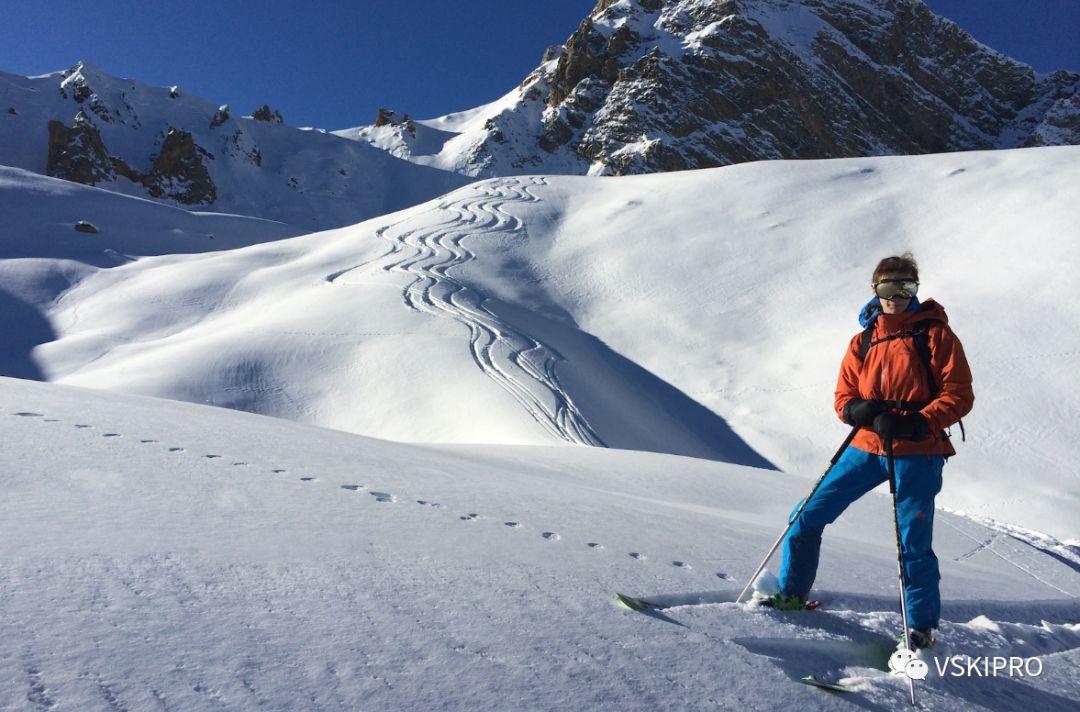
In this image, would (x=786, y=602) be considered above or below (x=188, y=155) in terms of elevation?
below

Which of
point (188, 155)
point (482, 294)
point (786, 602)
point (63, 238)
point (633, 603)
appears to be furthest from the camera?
point (188, 155)

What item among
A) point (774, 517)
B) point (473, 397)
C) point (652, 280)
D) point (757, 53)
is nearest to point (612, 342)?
point (652, 280)

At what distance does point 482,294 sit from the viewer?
14625 millimetres

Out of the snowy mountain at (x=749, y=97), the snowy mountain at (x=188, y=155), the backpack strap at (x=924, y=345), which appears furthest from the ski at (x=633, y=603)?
the snowy mountain at (x=749, y=97)

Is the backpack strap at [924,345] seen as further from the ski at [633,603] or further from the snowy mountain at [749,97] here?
the snowy mountain at [749,97]

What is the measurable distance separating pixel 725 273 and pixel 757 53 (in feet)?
257

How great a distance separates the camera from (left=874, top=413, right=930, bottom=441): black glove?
93.8 inches

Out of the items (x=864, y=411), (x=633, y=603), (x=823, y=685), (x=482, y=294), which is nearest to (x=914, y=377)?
(x=864, y=411)

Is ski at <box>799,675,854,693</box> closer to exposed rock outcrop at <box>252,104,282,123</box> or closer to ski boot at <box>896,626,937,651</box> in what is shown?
ski boot at <box>896,626,937,651</box>

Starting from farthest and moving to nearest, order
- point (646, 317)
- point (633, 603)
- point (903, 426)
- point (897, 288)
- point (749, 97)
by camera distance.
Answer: point (749, 97) < point (646, 317) < point (897, 288) < point (903, 426) < point (633, 603)

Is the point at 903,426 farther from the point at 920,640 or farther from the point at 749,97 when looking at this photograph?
the point at 749,97

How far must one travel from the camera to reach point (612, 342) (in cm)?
1334

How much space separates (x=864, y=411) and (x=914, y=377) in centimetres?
23

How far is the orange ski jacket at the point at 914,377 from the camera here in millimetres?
2402
